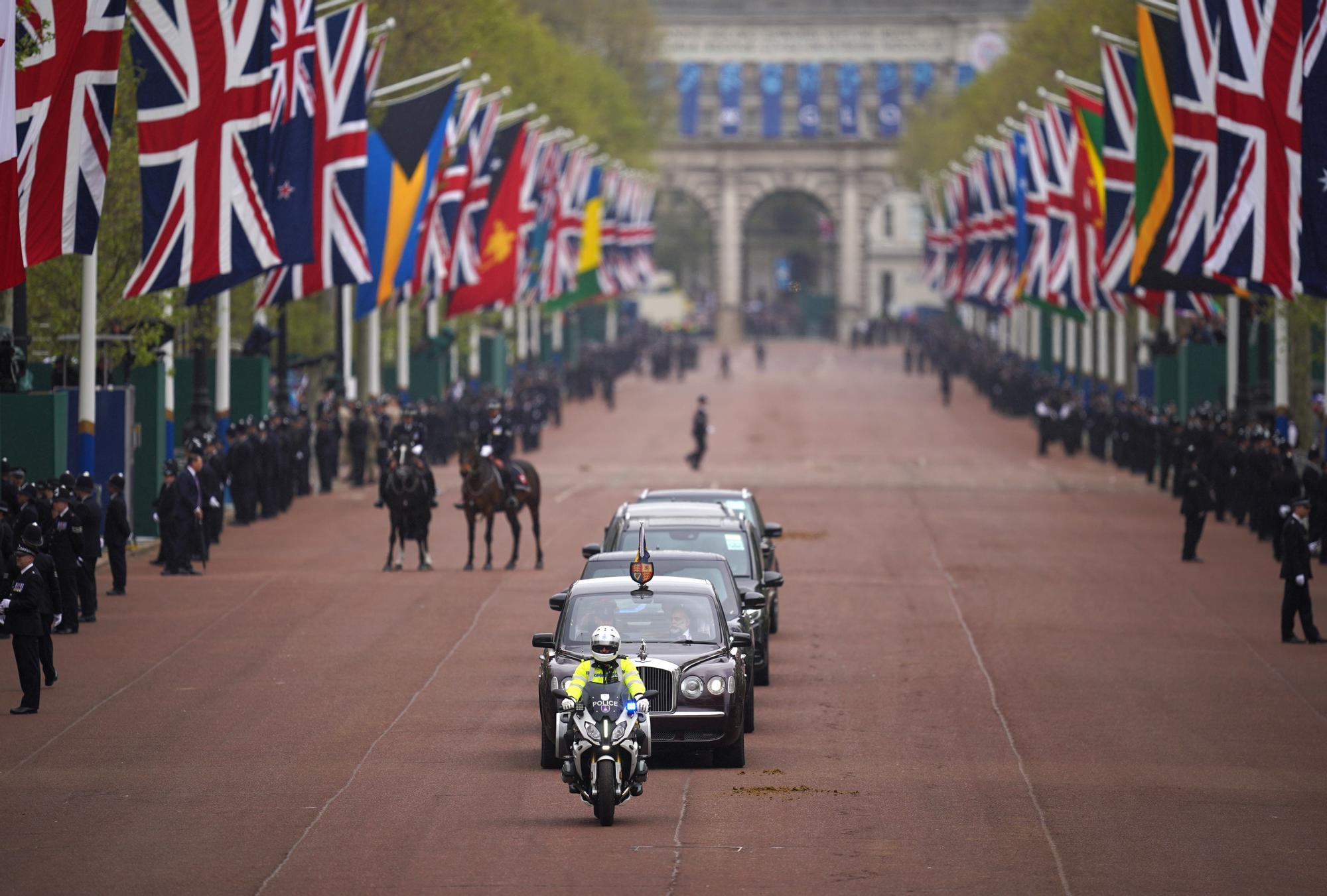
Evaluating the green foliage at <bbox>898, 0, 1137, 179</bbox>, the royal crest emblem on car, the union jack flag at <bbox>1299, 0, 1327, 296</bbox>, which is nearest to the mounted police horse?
the union jack flag at <bbox>1299, 0, 1327, 296</bbox>

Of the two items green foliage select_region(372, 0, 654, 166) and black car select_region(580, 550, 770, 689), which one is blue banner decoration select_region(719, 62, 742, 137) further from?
black car select_region(580, 550, 770, 689)

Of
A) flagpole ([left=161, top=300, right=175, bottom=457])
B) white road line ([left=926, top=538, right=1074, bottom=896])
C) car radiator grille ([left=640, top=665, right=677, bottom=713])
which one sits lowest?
white road line ([left=926, top=538, right=1074, bottom=896])

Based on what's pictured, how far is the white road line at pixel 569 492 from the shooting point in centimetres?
4281

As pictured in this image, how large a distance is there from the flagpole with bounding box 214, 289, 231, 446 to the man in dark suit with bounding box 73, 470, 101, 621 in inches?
559

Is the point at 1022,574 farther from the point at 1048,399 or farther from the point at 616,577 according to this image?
the point at 1048,399

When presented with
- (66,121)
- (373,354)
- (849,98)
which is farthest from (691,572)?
(849,98)

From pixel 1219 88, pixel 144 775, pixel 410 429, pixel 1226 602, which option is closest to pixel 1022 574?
pixel 1226 602

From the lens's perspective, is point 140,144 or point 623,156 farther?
point 623,156

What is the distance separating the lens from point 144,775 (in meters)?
16.2

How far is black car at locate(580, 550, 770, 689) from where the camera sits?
18984 millimetres

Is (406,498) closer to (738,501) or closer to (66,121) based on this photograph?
(738,501)

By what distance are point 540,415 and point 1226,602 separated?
34.5 meters

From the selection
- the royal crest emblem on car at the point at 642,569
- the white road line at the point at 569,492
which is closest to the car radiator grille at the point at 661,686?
the royal crest emblem on car at the point at 642,569

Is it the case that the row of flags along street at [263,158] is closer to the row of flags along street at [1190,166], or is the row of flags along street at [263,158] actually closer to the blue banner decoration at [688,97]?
the row of flags along street at [1190,166]
